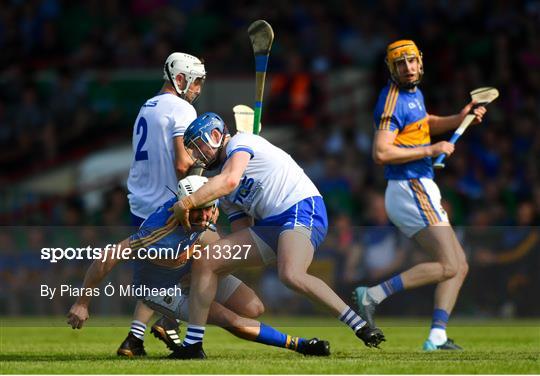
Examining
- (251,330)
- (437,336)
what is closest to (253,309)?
(251,330)

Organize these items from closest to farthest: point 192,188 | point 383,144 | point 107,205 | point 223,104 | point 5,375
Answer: point 5,375 < point 192,188 < point 383,144 < point 107,205 < point 223,104

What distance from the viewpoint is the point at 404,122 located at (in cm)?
1099

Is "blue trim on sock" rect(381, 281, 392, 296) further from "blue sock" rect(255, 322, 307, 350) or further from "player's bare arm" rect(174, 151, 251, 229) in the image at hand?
"player's bare arm" rect(174, 151, 251, 229)

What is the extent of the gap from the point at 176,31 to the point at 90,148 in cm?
218

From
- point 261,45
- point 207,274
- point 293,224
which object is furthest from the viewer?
point 261,45

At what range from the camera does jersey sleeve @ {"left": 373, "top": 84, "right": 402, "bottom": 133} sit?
10898mm

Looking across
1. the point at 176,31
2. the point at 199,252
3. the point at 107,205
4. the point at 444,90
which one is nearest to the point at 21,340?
the point at 199,252

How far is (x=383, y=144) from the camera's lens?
10.8 meters

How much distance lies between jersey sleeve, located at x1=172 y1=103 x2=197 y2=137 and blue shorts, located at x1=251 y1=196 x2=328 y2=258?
35.3 inches

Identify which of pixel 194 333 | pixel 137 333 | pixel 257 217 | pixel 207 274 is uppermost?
pixel 257 217

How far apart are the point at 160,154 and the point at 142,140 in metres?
0.18

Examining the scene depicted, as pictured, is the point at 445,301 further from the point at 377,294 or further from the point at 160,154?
the point at 160,154

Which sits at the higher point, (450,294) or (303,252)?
(303,252)

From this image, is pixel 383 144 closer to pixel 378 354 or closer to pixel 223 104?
pixel 378 354
